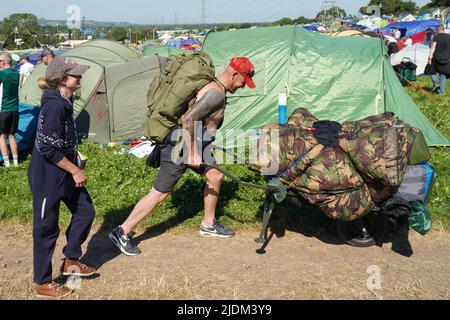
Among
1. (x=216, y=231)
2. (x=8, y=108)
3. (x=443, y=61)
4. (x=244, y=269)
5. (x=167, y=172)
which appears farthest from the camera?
(x=443, y=61)

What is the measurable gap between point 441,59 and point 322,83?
5922 millimetres

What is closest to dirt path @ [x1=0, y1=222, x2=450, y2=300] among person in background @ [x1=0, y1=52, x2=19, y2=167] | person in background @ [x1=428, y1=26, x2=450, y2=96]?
person in background @ [x1=0, y1=52, x2=19, y2=167]

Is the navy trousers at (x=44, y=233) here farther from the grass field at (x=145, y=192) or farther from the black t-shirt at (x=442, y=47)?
the black t-shirt at (x=442, y=47)

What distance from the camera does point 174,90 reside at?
14.5 feet

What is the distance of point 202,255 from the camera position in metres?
4.71

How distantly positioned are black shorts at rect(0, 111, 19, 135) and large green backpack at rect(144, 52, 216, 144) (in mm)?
3838

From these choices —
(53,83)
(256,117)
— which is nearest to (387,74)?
(256,117)

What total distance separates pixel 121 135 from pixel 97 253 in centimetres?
517

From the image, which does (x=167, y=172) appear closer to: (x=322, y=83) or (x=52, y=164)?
(x=52, y=164)

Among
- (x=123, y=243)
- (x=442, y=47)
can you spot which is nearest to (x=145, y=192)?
(x=123, y=243)

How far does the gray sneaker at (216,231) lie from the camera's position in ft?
16.7

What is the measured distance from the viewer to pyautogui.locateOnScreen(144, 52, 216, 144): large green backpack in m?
4.39

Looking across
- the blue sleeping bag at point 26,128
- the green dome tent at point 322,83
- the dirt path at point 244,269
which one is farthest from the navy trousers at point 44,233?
the green dome tent at point 322,83

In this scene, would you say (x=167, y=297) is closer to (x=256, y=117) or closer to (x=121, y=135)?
(x=256, y=117)
